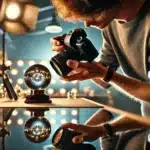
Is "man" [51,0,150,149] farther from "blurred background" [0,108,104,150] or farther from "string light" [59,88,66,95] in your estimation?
"string light" [59,88,66,95]

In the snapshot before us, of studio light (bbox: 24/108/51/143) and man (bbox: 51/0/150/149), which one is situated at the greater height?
man (bbox: 51/0/150/149)

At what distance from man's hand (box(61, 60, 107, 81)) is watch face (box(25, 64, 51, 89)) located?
1.32 feet

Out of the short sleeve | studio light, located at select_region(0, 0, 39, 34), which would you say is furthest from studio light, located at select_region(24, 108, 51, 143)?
studio light, located at select_region(0, 0, 39, 34)

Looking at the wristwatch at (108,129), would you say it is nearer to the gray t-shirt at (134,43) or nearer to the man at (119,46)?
the man at (119,46)

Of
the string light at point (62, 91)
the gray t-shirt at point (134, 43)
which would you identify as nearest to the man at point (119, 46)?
the gray t-shirt at point (134, 43)

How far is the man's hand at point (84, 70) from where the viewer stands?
109 cm

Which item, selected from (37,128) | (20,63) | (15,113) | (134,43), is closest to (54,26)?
(20,63)

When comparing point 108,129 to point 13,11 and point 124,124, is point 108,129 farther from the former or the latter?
point 13,11

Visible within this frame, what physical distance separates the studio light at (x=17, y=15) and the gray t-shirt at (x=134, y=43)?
0.56 metres

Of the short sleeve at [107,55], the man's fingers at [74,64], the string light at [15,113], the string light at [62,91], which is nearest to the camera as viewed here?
the man's fingers at [74,64]

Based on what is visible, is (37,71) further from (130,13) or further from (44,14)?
(44,14)

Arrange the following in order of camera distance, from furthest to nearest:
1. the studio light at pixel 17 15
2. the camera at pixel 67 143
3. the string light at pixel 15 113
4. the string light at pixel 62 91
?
the string light at pixel 62 91, the studio light at pixel 17 15, the string light at pixel 15 113, the camera at pixel 67 143

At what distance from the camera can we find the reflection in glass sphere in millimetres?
923

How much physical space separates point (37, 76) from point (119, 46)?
1.33ft
